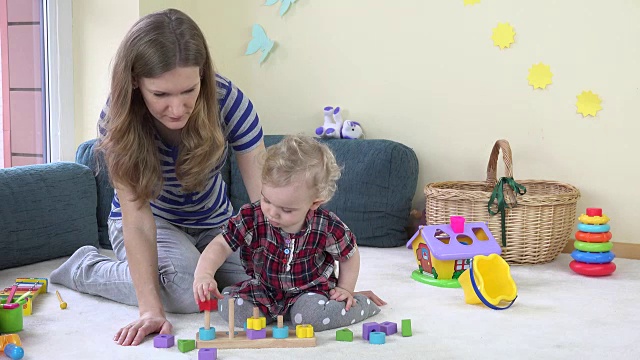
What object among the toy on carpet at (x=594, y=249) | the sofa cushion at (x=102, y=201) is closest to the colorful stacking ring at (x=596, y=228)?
the toy on carpet at (x=594, y=249)

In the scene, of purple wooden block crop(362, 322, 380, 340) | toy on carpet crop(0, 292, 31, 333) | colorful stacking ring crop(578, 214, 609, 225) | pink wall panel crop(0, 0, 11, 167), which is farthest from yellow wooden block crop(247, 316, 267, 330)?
pink wall panel crop(0, 0, 11, 167)

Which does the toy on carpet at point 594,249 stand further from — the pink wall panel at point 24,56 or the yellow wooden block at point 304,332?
the pink wall panel at point 24,56

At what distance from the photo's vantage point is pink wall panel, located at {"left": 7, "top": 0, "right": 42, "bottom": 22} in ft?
9.53

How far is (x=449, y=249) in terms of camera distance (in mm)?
2332

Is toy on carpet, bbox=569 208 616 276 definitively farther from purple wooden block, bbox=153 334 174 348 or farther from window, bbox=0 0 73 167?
window, bbox=0 0 73 167

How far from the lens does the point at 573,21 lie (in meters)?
2.81

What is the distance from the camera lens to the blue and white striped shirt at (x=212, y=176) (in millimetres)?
1938

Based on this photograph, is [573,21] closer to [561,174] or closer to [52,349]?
[561,174]

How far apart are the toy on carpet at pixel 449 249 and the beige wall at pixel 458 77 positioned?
0.59m

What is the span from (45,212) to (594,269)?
67.9 inches

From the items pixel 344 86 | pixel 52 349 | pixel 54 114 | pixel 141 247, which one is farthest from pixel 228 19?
pixel 52 349

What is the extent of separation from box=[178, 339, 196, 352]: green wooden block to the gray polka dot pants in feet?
0.82

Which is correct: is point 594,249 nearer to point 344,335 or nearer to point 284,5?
point 344,335

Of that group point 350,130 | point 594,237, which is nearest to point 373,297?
point 594,237
